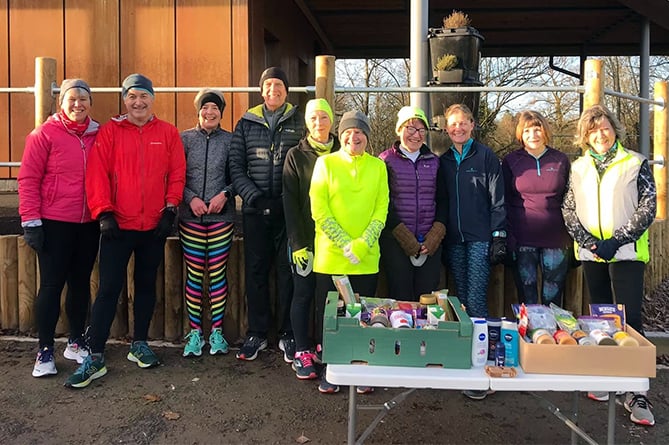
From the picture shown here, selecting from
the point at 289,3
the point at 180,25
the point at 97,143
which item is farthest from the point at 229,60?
the point at 97,143

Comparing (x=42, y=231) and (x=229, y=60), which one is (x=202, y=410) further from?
(x=229, y=60)

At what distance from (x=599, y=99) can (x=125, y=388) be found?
12.2ft

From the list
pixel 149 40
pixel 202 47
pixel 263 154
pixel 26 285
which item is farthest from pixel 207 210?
pixel 149 40

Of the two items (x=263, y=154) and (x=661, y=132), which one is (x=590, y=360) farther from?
(x=661, y=132)

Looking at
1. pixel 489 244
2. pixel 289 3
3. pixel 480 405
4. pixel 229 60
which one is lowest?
pixel 480 405

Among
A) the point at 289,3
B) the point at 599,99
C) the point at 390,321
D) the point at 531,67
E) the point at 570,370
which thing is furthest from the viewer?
the point at 531,67

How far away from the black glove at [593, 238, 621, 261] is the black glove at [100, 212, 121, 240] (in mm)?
2826

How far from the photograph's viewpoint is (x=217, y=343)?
173 inches

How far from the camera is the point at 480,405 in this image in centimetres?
367

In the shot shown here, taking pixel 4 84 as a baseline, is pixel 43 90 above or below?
below

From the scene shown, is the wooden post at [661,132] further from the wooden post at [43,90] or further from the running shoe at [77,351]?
the wooden post at [43,90]

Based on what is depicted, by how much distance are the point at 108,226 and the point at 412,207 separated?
72.8 inches

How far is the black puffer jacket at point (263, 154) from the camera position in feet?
13.8

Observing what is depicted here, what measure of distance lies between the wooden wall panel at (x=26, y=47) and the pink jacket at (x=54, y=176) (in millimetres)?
4392
